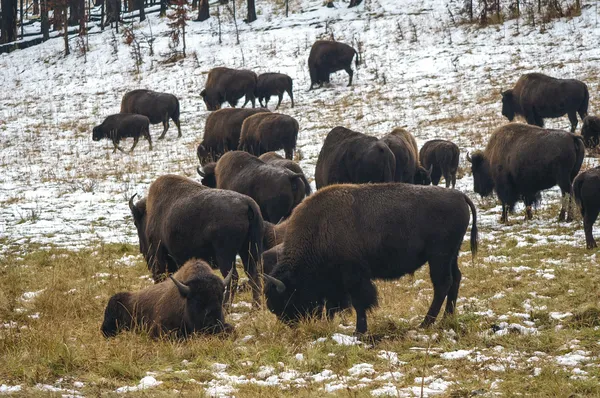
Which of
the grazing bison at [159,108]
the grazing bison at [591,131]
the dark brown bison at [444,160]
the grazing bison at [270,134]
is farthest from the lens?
the grazing bison at [159,108]

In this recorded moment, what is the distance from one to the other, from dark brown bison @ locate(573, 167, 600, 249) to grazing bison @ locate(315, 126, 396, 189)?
3.38 meters

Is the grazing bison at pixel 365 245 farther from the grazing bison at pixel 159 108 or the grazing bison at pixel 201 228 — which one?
the grazing bison at pixel 159 108

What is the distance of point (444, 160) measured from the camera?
15.1 meters

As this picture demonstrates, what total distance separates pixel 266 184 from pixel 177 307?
4200 millimetres

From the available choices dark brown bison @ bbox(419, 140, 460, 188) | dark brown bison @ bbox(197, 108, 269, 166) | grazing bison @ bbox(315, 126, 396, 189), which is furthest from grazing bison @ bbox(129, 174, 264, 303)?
dark brown bison @ bbox(197, 108, 269, 166)

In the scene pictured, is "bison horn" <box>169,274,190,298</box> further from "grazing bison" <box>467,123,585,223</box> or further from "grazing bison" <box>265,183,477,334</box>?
"grazing bison" <box>467,123,585,223</box>

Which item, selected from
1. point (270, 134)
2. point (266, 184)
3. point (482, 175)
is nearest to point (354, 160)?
point (266, 184)

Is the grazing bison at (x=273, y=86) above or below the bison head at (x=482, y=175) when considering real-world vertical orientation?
above

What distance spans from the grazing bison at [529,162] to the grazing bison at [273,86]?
1415 centimetres

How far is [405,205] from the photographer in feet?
21.4

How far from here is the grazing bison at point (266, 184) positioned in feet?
34.2

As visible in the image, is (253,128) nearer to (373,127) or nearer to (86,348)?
(373,127)

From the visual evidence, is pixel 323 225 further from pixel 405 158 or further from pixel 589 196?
pixel 405 158

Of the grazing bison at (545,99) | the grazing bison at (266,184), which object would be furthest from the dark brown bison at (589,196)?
the grazing bison at (545,99)
